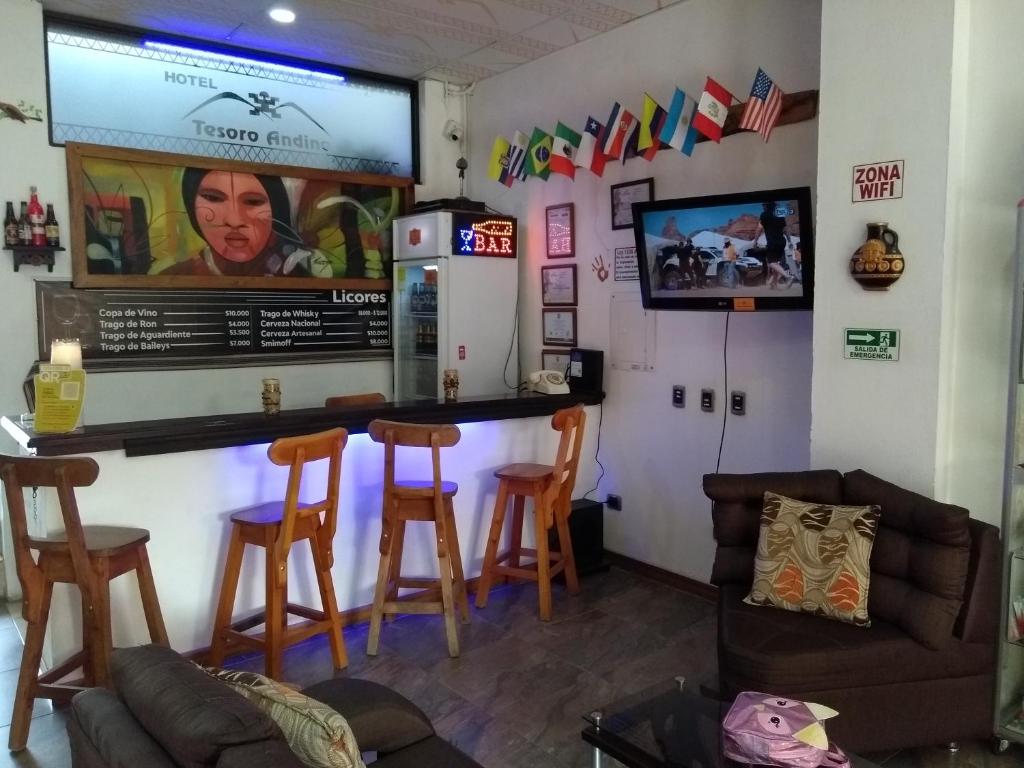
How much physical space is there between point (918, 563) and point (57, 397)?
3.16 metres

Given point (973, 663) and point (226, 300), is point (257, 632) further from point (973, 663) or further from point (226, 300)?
point (973, 663)

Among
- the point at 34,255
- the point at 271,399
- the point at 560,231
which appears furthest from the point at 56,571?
the point at 560,231

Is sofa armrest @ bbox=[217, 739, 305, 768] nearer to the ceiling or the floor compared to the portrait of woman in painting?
nearer to the floor

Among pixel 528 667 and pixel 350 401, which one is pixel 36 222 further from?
pixel 528 667

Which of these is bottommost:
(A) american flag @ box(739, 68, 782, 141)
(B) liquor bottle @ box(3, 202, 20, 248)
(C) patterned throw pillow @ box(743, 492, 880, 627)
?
(C) patterned throw pillow @ box(743, 492, 880, 627)

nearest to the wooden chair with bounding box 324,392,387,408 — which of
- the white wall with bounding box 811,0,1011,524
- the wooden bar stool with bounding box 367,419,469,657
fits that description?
the wooden bar stool with bounding box 367,419,469,657

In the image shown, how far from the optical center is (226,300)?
189 inches

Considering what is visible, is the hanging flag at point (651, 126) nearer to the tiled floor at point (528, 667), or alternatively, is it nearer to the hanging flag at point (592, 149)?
the hanging flag at point (592, 149)

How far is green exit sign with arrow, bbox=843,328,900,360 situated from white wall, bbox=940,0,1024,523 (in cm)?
22

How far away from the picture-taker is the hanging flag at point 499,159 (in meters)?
5.12

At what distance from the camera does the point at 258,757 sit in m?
1.28

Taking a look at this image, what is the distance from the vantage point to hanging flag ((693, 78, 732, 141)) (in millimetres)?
3711

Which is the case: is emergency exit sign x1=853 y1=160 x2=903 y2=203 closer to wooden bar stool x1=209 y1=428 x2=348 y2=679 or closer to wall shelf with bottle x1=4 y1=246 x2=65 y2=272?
wooden bar stool x1=209 y1=428 x2=348 y2=679

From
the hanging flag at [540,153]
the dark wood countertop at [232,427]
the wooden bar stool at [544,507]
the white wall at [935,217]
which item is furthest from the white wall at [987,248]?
the hanging flag at [540,153]
